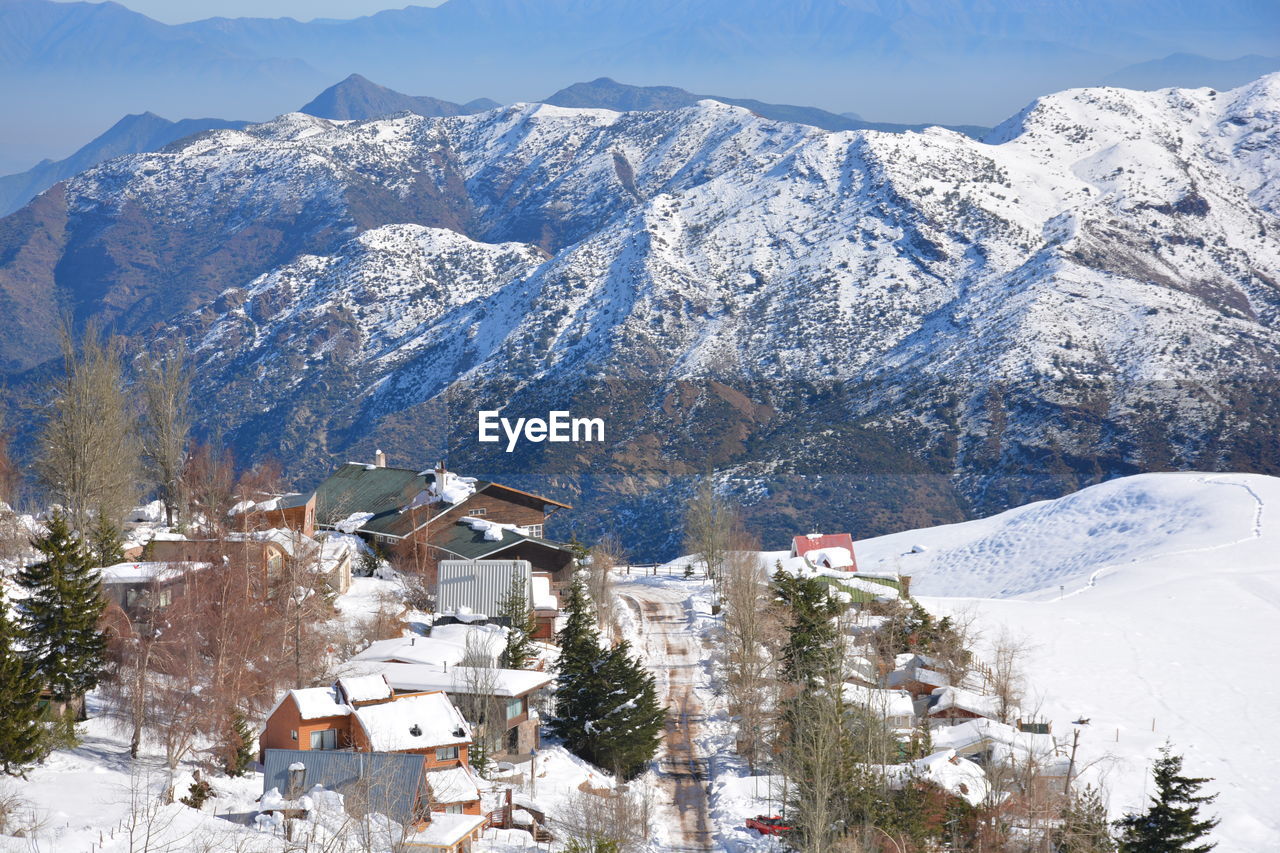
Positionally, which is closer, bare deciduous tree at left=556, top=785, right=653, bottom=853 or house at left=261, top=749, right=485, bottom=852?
house at left=261, top=749, right=485, bottom=852

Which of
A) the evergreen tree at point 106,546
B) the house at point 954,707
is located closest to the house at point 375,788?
the evergreen tree at point 106,546

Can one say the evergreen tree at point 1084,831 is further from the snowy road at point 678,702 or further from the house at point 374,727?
the house at point 374,727

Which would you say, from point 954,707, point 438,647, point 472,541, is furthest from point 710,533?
point 438,647

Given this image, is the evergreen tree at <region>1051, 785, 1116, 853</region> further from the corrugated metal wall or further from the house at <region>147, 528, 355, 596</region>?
the house at <region>147, 528, 355, 596</region>

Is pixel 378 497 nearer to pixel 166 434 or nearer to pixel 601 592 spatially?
pixel 166 434

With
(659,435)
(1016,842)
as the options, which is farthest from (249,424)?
(1016,842)

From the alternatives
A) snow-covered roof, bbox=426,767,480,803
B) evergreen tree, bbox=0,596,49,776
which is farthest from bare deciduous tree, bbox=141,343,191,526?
snow-covered roof, bbox=426,767,480,803
